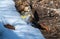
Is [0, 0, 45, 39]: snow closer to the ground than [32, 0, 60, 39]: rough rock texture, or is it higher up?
higher up

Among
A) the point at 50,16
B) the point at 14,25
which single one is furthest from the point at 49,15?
the point at 14,25

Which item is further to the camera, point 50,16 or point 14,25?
point 50,16

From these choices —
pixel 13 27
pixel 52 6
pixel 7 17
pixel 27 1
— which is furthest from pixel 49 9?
pixel 13 27

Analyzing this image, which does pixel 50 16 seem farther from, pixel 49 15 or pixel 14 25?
pixel 14 25

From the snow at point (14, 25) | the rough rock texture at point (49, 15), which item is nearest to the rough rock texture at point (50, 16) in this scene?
the rough rock texture at point (49, 15)

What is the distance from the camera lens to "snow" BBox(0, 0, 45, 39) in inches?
73.9

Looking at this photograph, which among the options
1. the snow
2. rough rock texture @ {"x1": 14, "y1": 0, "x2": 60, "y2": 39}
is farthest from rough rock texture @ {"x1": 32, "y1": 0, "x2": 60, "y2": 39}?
the snow

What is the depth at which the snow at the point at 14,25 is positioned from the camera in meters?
1.88

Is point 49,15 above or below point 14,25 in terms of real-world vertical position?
below

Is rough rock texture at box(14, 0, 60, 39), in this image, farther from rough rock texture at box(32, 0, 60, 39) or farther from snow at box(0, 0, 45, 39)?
snow at box(0, 0, 45, 39)

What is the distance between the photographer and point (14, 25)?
2.30 m

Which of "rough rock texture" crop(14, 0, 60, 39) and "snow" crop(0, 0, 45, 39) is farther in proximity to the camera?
"rough rock texture" crop(14, 0, 60, 39)

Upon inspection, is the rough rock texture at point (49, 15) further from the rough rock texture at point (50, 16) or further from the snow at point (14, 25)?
the snow at point (14, 25)

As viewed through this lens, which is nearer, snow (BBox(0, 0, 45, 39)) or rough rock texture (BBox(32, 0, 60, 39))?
snow (BBox(0, 0, 45, 39))
